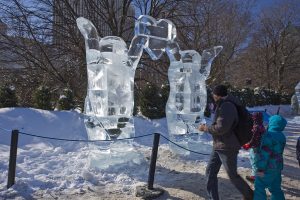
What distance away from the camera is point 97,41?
6910 millimetres

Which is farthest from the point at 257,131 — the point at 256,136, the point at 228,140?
the point at 228,140

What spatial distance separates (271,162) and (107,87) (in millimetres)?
3582

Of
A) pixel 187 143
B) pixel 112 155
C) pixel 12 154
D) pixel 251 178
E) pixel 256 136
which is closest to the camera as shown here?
pixel 256 136

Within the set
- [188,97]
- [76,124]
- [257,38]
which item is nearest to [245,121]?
[188,97]

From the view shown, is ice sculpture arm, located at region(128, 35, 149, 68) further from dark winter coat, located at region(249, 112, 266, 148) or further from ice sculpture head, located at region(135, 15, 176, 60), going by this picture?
dark winter coat, located at region(249, 112, 266, 148)

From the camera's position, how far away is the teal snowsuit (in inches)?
178

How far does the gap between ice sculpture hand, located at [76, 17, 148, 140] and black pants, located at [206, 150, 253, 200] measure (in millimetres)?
2864

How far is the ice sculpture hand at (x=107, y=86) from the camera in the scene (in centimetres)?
691

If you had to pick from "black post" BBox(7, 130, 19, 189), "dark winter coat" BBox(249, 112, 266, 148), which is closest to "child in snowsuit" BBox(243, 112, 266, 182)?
"dark winter coat" BBox(249, 112, 266, 148)

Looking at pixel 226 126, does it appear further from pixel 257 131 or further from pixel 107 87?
pixel 107 87

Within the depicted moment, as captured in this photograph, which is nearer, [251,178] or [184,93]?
[251,178]

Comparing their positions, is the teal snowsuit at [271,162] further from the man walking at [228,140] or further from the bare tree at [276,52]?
the bare tree at [276,52]

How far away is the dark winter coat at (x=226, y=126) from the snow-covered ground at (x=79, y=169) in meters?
1.38

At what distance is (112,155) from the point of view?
7.12 meters
